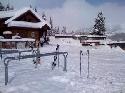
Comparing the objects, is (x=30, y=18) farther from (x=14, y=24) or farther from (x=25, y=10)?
(x=14, y=24)

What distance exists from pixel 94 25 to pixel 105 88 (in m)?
75.6

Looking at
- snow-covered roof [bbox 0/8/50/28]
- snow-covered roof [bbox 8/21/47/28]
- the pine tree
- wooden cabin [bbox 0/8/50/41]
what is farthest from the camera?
the pine tree

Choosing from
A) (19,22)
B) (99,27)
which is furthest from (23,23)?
(99,27)

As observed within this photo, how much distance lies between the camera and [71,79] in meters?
10.8

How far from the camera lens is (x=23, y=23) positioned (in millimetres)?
47000

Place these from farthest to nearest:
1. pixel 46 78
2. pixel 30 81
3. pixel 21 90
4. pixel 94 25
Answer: pixel 94 25
pixel 46 78
pixel 30 81
pixel 21 90

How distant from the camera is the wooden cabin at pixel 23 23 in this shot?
150ft

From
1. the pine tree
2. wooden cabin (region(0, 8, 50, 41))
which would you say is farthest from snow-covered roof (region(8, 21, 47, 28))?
the pine tree

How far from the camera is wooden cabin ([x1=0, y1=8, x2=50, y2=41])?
45.6m

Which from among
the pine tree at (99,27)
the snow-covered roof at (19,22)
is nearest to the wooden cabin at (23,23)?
the snow-covered roof at (19,22)

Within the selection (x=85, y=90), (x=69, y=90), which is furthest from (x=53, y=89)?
(x=85, y=90)

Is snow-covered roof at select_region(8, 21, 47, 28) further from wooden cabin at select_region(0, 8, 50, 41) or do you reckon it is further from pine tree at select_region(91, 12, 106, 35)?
pine tree at select_region(91, 12, 106, 35)

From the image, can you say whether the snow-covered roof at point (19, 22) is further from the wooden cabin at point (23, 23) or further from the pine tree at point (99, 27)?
the pine tree at point (99, 27)

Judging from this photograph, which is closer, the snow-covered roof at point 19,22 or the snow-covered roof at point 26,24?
the snow-covered roof at point 26,24
